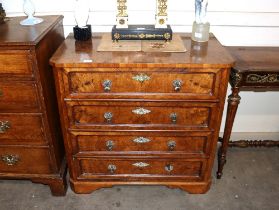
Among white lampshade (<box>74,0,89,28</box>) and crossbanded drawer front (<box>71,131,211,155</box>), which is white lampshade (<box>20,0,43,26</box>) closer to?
white lampshade (<box>74,0,89,28</box>)

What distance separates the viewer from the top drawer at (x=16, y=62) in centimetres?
174

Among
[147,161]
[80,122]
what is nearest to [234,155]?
[147,161]

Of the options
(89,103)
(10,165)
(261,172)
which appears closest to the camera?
(89,103)

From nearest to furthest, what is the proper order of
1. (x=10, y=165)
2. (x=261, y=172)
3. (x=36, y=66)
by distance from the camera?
(x=36, y=66) → (x=10, y=165) → (x=261, y=172)

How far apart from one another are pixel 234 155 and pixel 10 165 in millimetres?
2017

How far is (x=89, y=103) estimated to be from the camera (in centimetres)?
193

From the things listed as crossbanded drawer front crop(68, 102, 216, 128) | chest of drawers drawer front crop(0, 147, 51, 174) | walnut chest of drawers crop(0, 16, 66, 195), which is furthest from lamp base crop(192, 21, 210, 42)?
chest of drawers drawer front crop(0, 147, 51, 174)

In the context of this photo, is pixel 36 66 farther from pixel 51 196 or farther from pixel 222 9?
pixel 222 9

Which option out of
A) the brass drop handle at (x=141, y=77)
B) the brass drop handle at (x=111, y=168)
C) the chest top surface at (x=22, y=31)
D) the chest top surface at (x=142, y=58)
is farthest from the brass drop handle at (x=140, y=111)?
the chest top surface at (x=22, y=31)

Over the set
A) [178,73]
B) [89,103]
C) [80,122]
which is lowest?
[80,122]

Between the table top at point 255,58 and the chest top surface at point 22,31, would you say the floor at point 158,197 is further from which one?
the chest top surface at point 22,31

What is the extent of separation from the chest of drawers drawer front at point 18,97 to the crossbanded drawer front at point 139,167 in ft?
1.87

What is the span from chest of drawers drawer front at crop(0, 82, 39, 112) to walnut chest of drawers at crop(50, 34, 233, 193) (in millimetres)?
177

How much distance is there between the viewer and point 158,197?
2.36 meters
